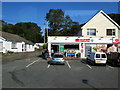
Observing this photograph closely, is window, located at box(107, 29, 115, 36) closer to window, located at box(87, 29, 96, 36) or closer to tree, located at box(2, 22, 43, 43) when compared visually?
window, located at box(87, 29, 96, 36)

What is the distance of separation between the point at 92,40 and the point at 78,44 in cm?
264

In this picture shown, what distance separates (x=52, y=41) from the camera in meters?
27.7

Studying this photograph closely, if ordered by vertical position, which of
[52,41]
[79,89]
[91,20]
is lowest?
[79,89]

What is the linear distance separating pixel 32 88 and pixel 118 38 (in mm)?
24678

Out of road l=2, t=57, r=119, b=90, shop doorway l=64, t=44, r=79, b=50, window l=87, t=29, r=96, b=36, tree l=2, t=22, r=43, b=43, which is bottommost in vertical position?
road l=2, t=57, r=119, b=90

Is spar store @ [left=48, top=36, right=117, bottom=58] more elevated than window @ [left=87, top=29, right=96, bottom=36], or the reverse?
window @ [left=87, top=29, right=96, bottom=36]

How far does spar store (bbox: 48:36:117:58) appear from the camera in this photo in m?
27.7

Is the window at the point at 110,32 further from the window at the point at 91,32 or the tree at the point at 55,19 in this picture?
the tree at the point at 55,19

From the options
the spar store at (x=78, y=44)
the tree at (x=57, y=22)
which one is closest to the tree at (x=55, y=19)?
the tree at (x=57, y=22)

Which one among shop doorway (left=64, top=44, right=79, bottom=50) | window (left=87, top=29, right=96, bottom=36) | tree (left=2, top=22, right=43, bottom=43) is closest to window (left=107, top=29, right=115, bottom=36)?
window (left=87, top=29, right=96, bottom=36)

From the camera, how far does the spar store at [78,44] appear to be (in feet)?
90.7

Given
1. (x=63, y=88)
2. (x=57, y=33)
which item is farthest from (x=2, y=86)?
(x=57, y=33)

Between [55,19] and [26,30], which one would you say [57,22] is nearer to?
[55,19]

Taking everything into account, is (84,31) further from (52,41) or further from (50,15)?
(50,15)
